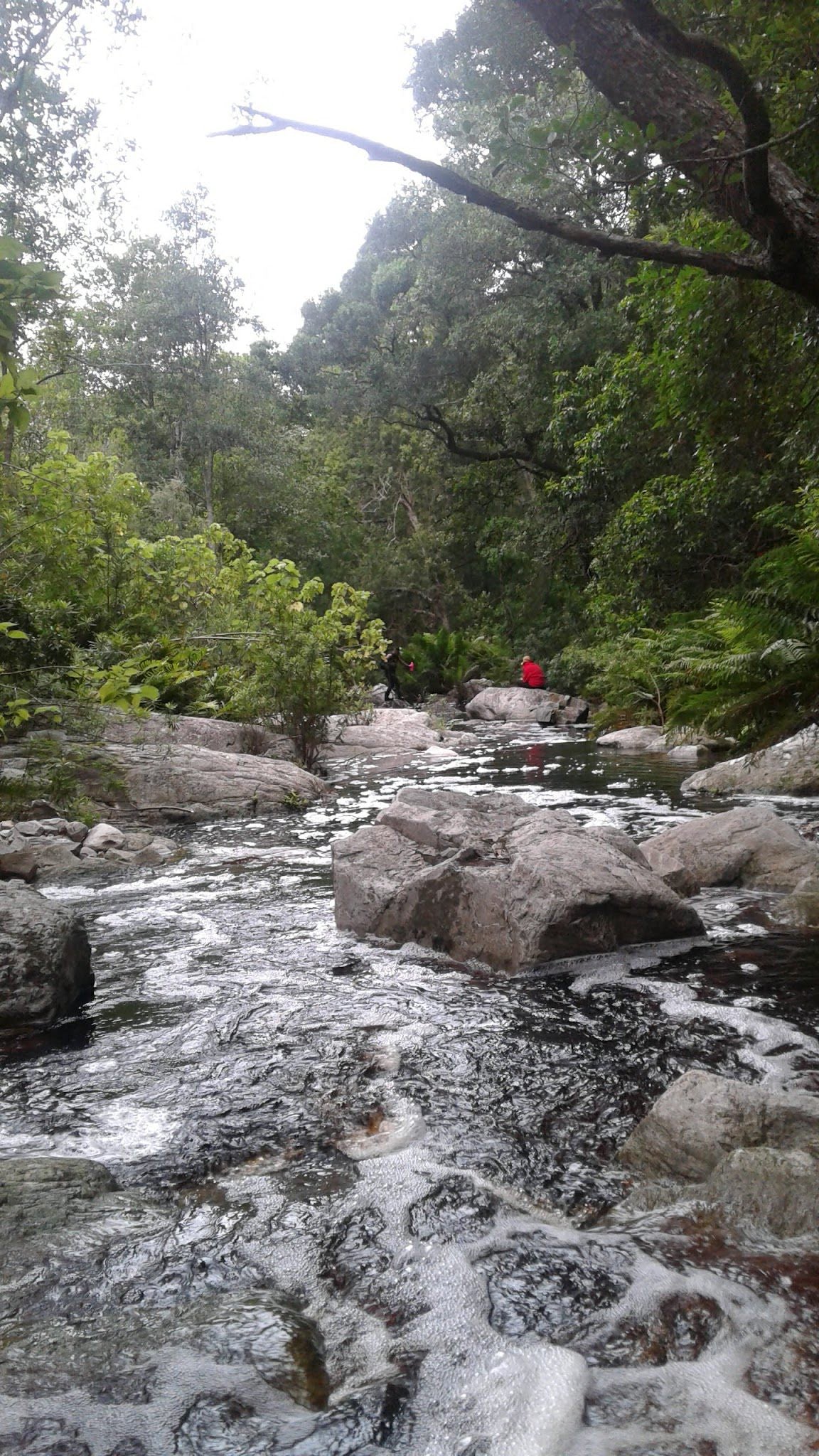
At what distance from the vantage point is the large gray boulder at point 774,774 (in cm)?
1024

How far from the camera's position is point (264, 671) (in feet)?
42.2

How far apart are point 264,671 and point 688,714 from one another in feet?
25.9

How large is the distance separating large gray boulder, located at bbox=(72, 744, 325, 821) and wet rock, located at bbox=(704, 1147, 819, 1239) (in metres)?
8.22

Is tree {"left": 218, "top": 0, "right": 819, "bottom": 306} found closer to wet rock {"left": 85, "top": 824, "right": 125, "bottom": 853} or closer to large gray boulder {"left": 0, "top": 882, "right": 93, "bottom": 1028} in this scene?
large gray boulder {"left": 0, "top": 882, "right": 93, "bottom": 1028}

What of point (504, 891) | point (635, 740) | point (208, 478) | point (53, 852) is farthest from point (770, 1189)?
point (208, 478)

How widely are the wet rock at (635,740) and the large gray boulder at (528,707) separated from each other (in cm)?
512

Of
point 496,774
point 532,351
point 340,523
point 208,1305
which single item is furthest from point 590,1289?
point 340,523

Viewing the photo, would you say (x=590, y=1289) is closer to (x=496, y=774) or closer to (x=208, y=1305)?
(x=208, y=1305)

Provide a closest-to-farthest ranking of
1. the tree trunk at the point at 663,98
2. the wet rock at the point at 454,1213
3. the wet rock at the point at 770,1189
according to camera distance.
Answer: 1. the wet rock at the point at 770,1189
2. the wet rock at the point at 454,1213
3. the tree trunk at the point at 663,98

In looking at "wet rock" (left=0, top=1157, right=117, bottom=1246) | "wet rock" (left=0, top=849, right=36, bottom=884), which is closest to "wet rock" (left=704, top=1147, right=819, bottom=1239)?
"wet rock" (left=0, top=1157, right=117, bottom=1246)

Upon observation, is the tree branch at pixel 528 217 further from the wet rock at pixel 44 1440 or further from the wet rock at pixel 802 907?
the wet rock at pixel 44 1440

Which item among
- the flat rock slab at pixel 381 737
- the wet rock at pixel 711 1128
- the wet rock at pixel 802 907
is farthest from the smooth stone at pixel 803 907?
the flat rock slab at pixel 381 737

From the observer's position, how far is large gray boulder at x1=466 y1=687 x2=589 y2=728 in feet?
74.5

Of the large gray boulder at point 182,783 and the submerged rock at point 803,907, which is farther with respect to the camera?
the large gray boulder at point 182,783
